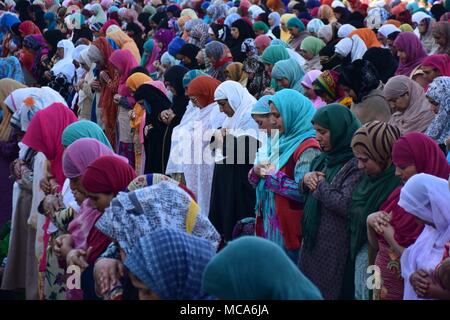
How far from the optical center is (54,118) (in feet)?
19.6

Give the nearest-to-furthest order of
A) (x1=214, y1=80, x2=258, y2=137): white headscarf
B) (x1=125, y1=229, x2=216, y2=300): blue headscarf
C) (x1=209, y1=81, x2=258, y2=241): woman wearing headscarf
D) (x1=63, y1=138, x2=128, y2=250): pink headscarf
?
(x1=125, y1=229, x2=216, y2=300): blue headscarf → (x1=63, y1=138, x2=128, y2=250): pink headscarf → (x1=209, y1=81, x2=258, y2=241): woman wearing headscarf → (x1=214, y1=80, x2=258, y2=137): white headscarf

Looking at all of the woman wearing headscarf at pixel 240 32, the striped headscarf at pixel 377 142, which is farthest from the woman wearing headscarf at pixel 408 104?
the woman wearing headscarf at pixel 240 32

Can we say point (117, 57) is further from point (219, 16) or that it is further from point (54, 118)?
point (219, 16)

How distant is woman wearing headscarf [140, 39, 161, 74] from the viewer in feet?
43.3

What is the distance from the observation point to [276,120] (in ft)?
18.3

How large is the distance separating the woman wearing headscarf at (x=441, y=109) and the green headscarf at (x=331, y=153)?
1801 mm

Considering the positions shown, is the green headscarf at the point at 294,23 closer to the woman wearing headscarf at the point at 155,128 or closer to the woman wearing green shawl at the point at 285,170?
the woman wearing headscarf at the point at 155,128

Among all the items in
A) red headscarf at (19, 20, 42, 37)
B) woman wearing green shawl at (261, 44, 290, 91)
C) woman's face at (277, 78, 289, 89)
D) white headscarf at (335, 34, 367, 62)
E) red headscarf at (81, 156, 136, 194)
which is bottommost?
red headscarf at (81, 156, 136, 194)

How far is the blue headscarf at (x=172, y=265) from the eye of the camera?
9.78 ft

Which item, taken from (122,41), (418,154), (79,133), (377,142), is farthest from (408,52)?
(418,154)

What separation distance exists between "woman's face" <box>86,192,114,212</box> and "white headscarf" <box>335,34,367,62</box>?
6.00 meters

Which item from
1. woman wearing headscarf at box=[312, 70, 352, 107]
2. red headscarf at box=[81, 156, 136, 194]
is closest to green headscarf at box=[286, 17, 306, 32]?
woman wearing headscarf at box=[312, 70, 352, 107]

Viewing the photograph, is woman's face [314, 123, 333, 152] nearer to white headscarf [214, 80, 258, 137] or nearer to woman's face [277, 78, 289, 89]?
white headscarf [214, 80, 258, 137]

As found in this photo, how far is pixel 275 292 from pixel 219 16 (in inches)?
550
